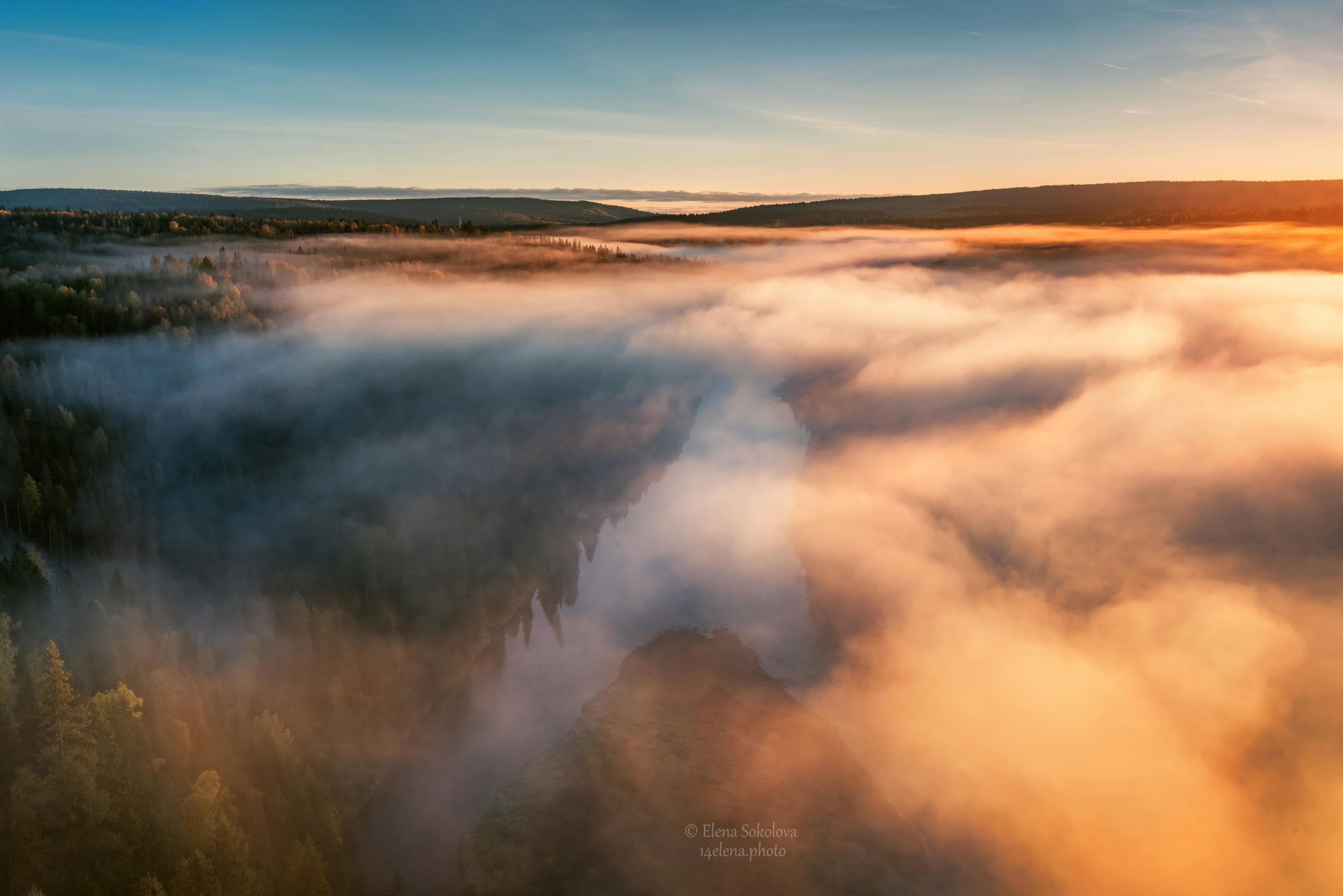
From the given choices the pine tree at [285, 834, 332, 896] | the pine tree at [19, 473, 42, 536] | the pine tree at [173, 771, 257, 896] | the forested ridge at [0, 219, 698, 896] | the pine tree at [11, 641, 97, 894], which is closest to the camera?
the pine tree at [11, 641, 97, 894]

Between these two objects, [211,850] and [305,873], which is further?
[305,873]

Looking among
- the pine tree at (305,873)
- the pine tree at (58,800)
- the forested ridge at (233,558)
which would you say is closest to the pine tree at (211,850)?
the forested ridge at (233,558)

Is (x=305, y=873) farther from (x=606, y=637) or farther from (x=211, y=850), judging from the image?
(x=606, y=637)

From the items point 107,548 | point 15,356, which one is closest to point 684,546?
point 107,548

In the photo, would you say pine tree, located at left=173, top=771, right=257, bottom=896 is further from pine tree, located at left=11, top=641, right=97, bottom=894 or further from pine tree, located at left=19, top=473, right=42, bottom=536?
pine tree, located at left=19, top=473, right=42, bottom=536

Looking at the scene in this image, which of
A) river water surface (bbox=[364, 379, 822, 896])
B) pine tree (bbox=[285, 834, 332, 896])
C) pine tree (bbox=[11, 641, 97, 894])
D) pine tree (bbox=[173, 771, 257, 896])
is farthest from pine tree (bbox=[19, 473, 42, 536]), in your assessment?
pine tree (bbox=[285, 834, 332, 896])

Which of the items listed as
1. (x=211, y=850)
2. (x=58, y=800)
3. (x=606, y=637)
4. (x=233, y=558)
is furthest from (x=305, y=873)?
(x=606, y=637)

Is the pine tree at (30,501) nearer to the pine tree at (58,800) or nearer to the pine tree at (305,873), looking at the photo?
the pine tree at (58,800)

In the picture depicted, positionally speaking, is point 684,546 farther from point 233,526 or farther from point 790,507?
point 233,526
